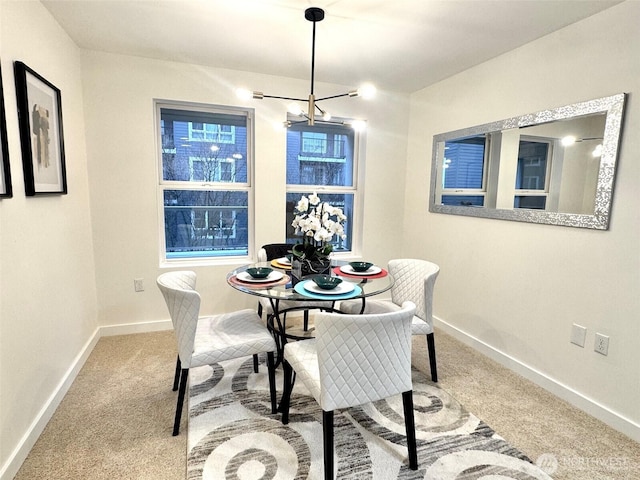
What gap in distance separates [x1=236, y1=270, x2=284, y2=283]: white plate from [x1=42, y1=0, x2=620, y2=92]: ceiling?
5.23ft

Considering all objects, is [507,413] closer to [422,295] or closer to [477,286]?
[422,295]

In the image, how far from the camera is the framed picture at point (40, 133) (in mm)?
1763

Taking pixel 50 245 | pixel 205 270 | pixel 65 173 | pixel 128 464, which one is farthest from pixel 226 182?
pixel 128 464

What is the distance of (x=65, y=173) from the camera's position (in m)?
2.33

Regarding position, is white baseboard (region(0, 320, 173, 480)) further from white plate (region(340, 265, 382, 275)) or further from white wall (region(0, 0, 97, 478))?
white plate (region(340, 265, 382, 275))

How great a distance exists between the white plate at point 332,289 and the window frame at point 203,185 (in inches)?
60.6

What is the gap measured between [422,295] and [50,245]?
2.37 metres

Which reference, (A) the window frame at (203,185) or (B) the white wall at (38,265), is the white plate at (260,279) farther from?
(A) the window frame at (203,185)

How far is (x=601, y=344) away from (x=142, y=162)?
11.7 ft

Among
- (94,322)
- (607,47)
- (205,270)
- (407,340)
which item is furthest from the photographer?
(205,270)

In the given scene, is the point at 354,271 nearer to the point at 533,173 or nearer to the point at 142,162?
the point at 533,173

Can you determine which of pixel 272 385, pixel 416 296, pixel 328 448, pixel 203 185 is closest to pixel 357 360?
pixel 328 448

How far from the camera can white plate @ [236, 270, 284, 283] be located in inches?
82.8

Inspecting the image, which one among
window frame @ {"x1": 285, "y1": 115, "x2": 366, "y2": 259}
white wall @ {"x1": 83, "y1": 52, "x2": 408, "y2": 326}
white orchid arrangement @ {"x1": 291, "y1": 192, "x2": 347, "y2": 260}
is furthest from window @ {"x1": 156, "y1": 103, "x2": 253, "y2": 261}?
white orchid arrangement @ {"x1": 291, "y1": 192, "x2": 347, "y2": 260}
